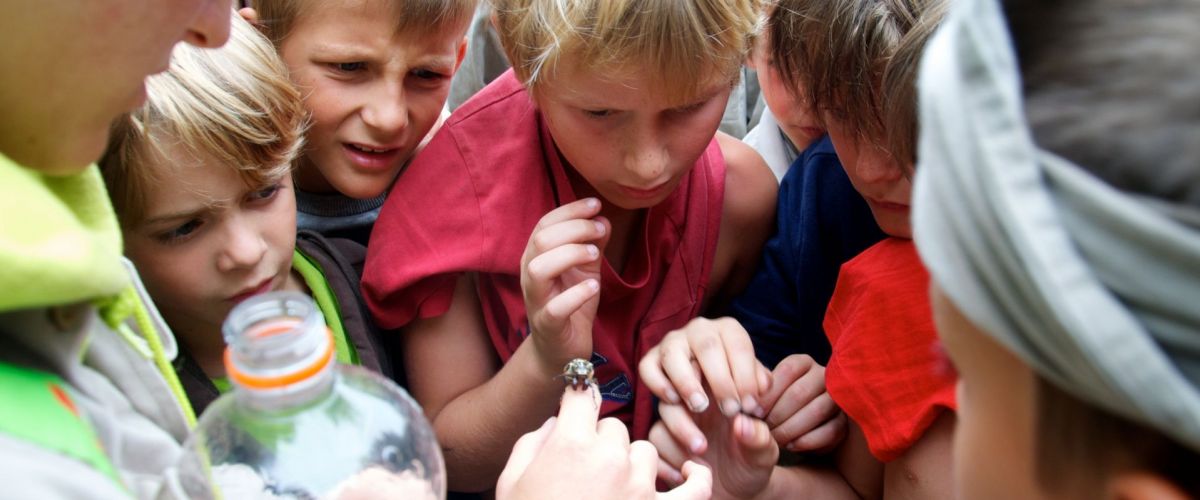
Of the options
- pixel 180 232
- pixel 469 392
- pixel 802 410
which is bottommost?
pixel 469 392

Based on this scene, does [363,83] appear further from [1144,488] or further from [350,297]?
[1144,488]

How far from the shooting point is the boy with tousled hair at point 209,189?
1185mm

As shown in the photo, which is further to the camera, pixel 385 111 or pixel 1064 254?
pixel 385 111

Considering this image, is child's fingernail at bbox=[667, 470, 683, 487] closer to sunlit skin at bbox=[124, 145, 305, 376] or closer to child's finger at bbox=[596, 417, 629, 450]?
child's finger at bbox=[596, 417, 629, 450]

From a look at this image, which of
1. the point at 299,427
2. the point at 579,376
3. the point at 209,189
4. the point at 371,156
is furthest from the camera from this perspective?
the point at 371,156

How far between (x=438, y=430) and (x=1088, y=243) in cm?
120

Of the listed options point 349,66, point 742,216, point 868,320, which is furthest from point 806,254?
point 349,66

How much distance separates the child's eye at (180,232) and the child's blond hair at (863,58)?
1002 mm

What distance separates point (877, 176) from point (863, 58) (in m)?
0.19

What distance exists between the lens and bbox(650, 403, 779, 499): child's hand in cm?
126

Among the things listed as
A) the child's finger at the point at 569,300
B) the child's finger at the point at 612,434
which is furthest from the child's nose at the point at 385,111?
the child's finger at the point at 612,434

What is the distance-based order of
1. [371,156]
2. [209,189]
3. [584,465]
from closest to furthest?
1. [584,465]
2. [209,189]
3. [371,156]

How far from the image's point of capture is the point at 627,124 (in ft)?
4.34

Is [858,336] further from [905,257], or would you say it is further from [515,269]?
[515,269]
